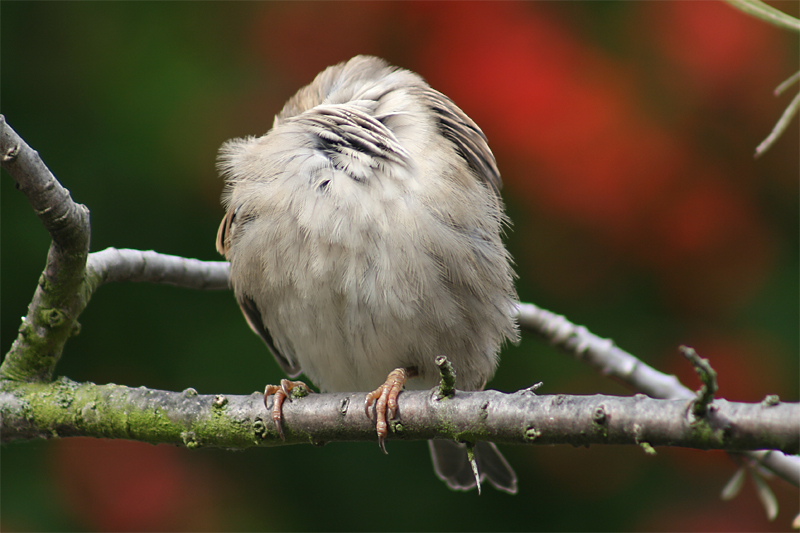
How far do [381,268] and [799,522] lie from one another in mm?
1341

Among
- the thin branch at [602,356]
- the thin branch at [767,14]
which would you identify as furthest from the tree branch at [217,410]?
the thin branch at [767,14]

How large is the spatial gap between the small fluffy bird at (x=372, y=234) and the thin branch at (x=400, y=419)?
101mm

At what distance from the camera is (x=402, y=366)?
8.20 ft

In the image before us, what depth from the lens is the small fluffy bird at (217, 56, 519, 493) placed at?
2203 mm

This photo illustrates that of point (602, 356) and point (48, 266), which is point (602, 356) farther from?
point (48, 266)

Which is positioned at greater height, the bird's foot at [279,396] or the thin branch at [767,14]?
the thin branch at [767,14]

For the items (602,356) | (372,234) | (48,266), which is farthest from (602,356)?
(48,266)

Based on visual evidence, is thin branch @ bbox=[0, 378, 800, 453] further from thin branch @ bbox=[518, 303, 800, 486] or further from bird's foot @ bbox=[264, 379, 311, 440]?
thin branch @ bbox=[518, 303, 800, 486]

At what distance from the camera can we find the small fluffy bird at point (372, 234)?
220 cm

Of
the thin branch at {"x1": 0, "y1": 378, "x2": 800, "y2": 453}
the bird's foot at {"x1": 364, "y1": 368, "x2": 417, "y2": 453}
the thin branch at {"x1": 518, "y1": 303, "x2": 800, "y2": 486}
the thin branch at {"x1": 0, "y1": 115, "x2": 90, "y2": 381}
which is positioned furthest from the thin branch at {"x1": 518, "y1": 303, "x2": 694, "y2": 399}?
the thin branch at {"x1": 0, "y1": 115, "x2": 90, "y2": 381}

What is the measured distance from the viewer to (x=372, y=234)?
2176 mm

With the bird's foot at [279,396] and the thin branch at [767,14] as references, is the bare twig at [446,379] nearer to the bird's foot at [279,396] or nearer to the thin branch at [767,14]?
the bird's foot at [279,396]

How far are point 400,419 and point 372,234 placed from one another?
618 mm

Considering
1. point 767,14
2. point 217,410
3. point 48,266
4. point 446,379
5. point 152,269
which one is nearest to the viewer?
point 767,14
